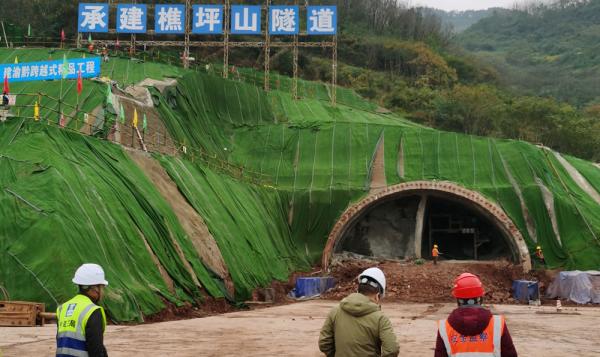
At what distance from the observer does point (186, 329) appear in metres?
13.8

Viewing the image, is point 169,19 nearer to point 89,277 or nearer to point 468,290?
point 89,277

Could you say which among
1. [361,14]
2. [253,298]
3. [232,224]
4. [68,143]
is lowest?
[253,298]

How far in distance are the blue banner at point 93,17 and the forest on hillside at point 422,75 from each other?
7.18 metres

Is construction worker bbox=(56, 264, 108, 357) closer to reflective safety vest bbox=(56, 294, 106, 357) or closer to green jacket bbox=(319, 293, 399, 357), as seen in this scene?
reflective safety vest bbox=(56, 294, 106, 357)

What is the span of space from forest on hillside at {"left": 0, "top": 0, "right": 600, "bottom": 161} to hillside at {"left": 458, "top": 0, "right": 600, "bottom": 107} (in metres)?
0.57

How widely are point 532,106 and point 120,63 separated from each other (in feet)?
100.0

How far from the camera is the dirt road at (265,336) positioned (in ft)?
35.2

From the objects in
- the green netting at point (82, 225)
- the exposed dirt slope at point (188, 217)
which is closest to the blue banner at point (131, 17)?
the exposed dirt slope at point (188, 217)

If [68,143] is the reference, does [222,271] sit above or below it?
below

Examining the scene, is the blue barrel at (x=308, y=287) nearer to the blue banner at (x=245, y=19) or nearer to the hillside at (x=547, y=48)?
the blue banner at (x=245, y=19)

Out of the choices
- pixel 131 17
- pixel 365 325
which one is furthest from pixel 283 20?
pixel 365 325

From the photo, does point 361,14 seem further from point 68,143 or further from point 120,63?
point 68,143

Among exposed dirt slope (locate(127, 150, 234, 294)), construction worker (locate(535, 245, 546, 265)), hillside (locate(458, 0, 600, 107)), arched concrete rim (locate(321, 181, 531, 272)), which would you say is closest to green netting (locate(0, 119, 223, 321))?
exposed dirt slope (locate(127, 150, 234, 294))

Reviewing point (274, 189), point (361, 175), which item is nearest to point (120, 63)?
point (274, 189)
